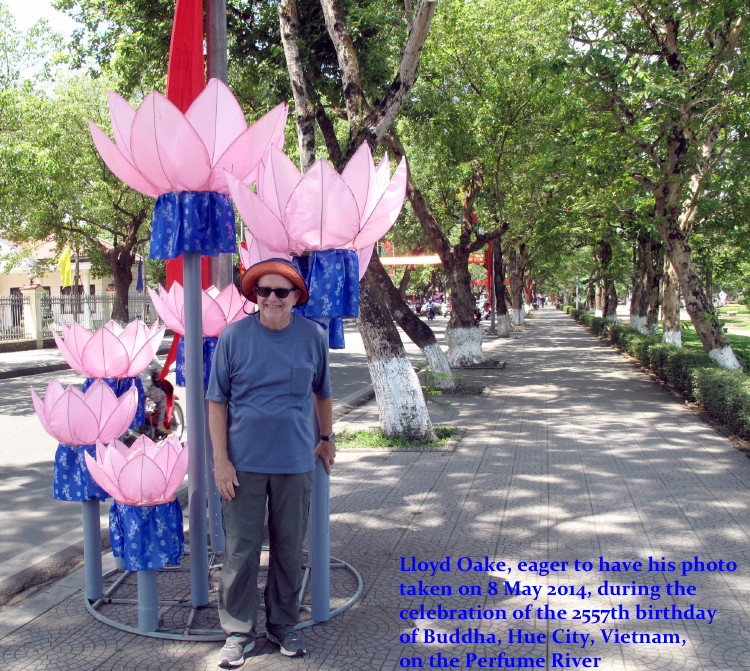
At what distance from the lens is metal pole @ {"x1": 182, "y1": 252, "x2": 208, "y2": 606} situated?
3623 millimetres

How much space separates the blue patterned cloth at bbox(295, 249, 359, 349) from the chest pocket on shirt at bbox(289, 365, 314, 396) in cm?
42

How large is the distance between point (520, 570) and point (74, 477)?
254 cm

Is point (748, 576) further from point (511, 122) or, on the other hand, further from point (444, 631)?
point (511, 122)

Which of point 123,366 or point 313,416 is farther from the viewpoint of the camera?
point 123,366

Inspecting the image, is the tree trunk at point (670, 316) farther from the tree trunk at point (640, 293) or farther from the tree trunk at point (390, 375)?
the tree trunk at point (390, 375)

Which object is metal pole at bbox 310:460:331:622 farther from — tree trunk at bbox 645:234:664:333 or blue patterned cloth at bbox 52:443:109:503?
tree trunk at bbox 645:234:664:333

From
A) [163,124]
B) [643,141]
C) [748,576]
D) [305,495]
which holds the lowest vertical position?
[748,576]

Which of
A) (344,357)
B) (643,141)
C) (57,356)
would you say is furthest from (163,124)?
(57,356)

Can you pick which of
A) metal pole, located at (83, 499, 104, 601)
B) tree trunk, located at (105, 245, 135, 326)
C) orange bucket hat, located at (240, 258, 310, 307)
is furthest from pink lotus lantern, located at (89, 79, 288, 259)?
tree trunk, located at (105, 245, 135, 326)

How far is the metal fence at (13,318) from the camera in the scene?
22.2 meters

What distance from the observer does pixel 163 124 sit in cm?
341

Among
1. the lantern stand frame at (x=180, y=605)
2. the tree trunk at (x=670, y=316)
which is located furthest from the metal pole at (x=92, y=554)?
the tree trunk at (x=670, y=316)

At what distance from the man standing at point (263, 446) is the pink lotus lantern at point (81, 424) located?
79cm

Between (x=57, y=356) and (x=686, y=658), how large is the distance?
2049cm
